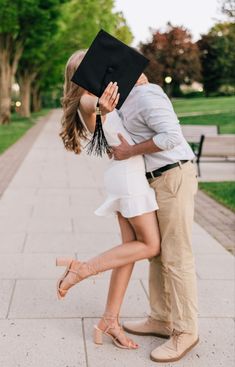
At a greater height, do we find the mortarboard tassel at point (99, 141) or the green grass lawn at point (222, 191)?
the mortarboard tassel at point (99, 141)

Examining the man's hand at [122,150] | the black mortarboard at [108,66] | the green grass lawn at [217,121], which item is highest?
the black mortarboard at [108,66]

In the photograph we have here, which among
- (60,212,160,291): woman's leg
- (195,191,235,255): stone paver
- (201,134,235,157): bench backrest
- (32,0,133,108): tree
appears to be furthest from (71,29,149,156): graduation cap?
(32,0,133,108): tree

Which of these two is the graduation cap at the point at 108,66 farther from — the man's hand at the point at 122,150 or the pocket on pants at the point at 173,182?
the pocket on pants at the point at 173,182

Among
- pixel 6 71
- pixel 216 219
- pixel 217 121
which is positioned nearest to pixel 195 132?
pixel 216 219

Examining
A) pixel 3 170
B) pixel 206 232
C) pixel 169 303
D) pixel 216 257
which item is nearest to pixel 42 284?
pixel 169 303

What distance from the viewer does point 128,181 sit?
3.43 m

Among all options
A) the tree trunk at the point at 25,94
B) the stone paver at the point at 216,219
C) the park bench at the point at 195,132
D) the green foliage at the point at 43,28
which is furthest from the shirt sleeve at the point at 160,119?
the tree trunk at the point at 25,94

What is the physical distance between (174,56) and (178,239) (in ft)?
242

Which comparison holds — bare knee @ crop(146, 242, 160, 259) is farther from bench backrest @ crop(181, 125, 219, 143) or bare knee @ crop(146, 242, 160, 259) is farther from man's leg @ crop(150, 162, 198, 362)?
bench backrest @ crop(181, 125, 219, 143)

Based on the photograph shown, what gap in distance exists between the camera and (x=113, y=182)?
11.4 feet

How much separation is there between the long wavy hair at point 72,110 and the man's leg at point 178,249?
1.79ft

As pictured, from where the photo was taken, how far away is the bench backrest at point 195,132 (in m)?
15.1

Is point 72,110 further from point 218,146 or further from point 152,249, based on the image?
point 218,146

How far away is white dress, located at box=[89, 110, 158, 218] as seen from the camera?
11.2ft
